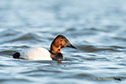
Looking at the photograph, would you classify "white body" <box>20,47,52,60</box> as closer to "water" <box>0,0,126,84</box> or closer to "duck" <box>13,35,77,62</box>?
"duck" <box>13,35,77,62</box>

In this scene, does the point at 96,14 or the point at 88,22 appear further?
the point at 96,14

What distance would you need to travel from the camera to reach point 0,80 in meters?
5.90

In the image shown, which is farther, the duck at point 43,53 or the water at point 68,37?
the duck at point 43,53

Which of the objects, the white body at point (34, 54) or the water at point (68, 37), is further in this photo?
the white body at point (34, 54)

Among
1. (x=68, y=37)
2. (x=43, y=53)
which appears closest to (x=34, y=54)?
(x=43, y=53)

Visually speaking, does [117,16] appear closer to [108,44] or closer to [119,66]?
[108,44]

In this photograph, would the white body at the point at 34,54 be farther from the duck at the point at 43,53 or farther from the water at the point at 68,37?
the water at the point at 68,37

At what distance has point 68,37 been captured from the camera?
1309cm

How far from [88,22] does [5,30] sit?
561 cm

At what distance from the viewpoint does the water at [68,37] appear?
6.48 metres

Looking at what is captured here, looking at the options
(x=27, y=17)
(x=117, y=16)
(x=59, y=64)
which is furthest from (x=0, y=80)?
(x=117, y=16)

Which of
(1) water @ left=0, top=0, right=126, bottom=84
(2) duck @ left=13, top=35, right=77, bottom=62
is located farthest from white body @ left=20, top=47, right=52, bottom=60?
(1) water @ left=0, top=0, right=126, bottom=84

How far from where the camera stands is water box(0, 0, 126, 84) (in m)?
6.48

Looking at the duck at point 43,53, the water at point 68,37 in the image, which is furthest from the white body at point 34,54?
the water at point 68,37
